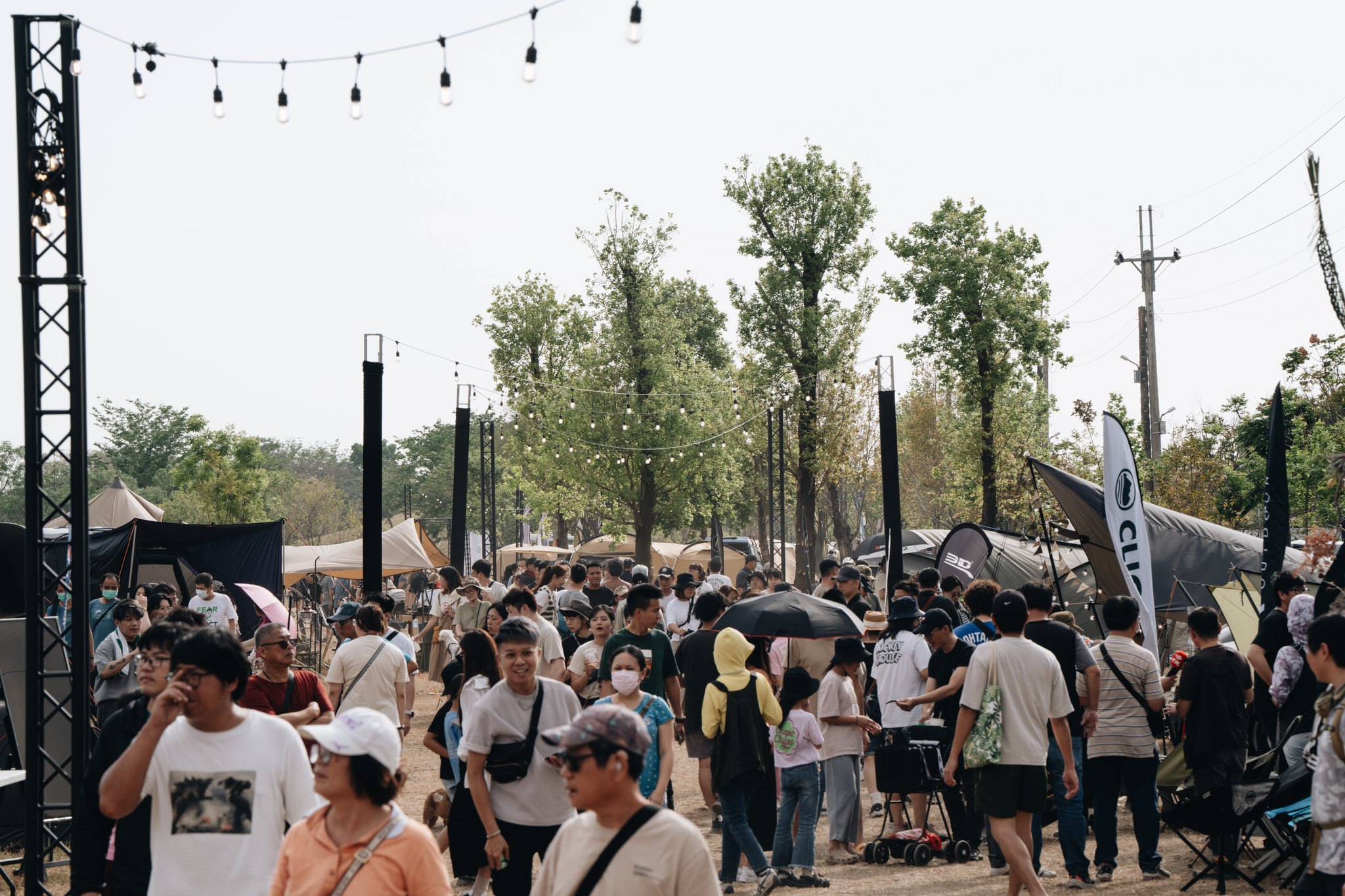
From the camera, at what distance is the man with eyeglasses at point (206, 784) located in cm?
389

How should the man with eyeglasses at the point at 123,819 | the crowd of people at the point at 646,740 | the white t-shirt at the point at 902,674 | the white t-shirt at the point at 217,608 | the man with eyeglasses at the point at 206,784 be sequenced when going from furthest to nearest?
the white t-shirt at the point at 217,608 < the white t-shirt at the point at 902,674 < the man with eyeglasses at the point at 123,819 < the man with eyeglasses at the point at 206,784 < the crowd of people at the point at 646,740

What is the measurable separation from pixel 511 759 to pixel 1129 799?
5.04m

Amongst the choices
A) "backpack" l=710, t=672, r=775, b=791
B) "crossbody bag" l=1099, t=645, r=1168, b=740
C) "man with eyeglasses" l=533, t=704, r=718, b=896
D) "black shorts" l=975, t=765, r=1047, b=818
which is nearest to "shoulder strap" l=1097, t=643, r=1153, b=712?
"crossbody bag" l=1099, t=645, r=1168, b=740

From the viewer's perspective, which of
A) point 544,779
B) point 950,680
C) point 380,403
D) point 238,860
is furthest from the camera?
point 380,403

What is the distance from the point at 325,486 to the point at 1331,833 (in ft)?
326

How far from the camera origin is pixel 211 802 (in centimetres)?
393

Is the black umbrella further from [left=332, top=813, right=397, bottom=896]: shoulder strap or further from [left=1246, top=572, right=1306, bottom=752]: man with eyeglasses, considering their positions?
[left=332, top=813, right=397, bottom=896]: shoulder strap

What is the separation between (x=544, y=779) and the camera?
5559 mm

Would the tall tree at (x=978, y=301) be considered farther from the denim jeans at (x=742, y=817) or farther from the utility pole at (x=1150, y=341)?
the denim jeans at (x=742, y=817)

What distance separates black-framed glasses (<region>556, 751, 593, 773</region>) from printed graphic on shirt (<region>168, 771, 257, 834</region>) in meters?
1.25

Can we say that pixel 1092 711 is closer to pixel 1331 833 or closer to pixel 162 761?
pixel 1331 833

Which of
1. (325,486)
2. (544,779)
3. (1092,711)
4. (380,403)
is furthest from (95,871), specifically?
(325,486)

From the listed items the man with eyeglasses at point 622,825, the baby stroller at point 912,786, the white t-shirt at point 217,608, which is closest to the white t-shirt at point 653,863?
the man with eyeglasses at point 622,825

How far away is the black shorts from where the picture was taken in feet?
23.9
